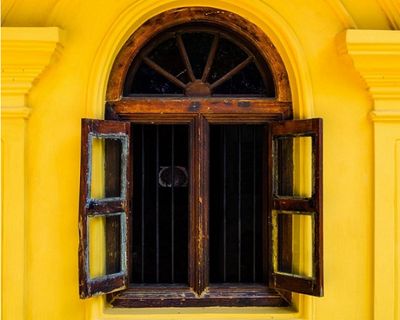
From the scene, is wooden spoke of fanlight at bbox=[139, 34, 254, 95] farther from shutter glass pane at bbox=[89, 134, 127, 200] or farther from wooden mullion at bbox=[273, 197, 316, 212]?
wooden mullion at bbox=[273, 197, 316, 212]

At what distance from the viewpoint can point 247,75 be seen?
3.81 metres

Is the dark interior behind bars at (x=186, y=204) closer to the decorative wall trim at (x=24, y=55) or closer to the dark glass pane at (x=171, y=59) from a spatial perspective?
the dark glass pane at (x=171, y=59)

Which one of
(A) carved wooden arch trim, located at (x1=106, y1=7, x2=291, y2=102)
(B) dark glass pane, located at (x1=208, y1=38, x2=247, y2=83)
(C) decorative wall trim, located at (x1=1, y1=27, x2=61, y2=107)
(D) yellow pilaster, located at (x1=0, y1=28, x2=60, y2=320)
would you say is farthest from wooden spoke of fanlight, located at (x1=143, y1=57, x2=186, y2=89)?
(D) yellow pilaster, located at (x1=0, y1=28, x2=60, y2=320)

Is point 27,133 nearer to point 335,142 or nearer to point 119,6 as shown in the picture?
point 119,6

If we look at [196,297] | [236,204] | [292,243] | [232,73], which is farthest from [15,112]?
[292,243]

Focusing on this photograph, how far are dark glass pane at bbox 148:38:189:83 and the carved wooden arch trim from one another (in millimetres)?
113

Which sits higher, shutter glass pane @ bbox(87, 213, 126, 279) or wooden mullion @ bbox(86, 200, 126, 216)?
wooden mullion @ bbox(86, 200, 126, 216)

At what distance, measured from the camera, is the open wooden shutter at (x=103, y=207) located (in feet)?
10.9

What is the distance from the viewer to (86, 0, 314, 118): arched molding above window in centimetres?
354

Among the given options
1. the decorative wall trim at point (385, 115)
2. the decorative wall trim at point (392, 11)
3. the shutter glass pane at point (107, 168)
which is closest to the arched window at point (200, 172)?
the shutter glass pane at point (107, 168)

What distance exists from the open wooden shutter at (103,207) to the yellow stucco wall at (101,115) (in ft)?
0.53

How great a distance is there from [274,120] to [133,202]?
120cm

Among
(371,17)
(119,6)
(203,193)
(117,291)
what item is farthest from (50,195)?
(371,17)

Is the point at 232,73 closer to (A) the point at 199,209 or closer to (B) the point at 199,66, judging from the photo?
(B) the point at 199,66
